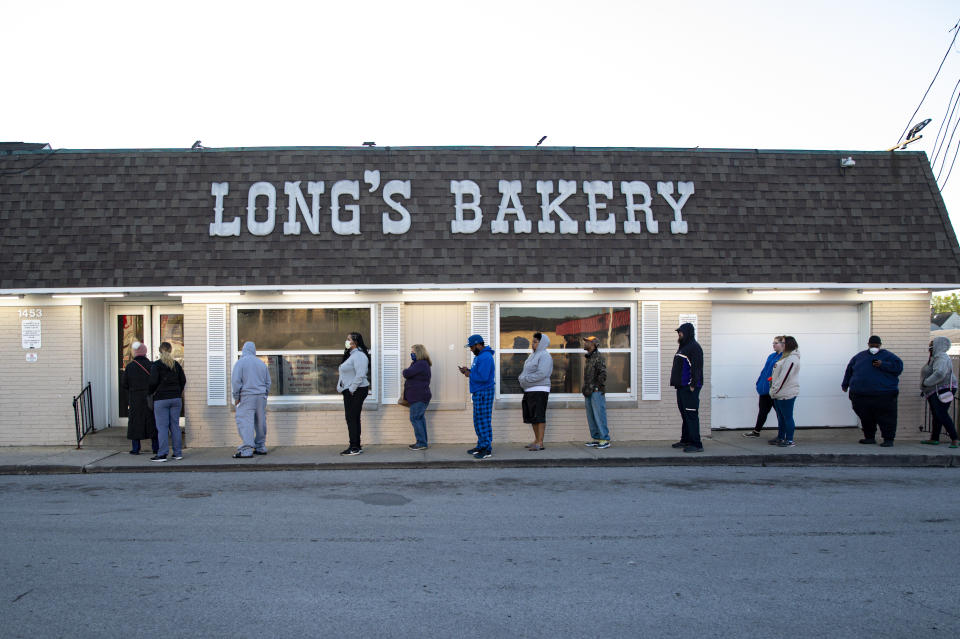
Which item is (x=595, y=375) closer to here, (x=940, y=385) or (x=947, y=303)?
(x=940, y=385)

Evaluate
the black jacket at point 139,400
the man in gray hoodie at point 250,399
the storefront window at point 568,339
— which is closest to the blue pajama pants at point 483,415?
the storefront window at point 568,339

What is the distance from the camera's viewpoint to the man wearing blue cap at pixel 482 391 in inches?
420

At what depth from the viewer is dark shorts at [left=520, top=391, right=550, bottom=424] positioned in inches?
433

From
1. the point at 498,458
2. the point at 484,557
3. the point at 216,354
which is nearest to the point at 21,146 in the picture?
the point at 216,354

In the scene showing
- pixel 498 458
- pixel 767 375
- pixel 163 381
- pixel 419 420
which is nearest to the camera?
pixel 498 458

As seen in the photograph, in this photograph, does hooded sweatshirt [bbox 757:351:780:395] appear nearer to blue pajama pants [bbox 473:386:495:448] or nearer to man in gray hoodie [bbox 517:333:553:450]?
man in gray hoodie [bbox 517:333:553:450]

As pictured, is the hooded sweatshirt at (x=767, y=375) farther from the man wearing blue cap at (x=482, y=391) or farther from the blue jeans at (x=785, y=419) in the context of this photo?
the man wearing blue cap at (x=482, y=391)

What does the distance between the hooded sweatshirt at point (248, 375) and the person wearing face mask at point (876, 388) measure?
9.05 metres

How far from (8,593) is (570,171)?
9.59 m

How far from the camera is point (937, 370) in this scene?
36.5 feet

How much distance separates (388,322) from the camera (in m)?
11.8

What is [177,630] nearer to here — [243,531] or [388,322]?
[243,531]

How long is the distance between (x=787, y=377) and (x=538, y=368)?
381cm

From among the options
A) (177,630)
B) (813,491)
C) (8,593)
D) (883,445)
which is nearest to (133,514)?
(8,593)
